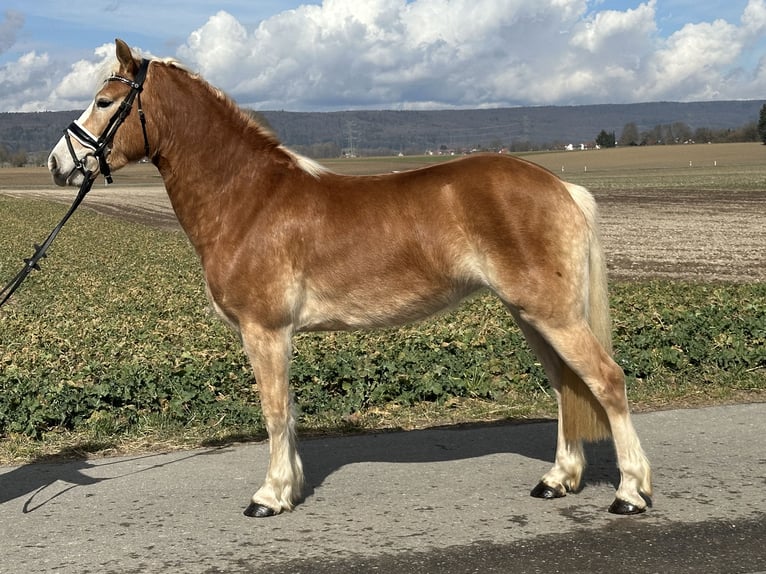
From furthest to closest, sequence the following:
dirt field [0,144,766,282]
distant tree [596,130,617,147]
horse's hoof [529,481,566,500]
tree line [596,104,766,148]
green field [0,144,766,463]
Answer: distant tree [596,130,617,147]
tree line [596,104,766,148]
dirt field [0,144,766,282]
green field [0,144,766,463]
horse's hoof [529,481,566,500]

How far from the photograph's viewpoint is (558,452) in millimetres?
5461

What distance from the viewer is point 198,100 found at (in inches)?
216

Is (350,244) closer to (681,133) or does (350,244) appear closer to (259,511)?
(259,511)

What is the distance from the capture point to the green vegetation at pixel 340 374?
708cm

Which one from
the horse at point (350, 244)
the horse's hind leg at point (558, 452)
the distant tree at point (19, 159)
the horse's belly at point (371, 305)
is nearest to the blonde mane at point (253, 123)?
the horse at point (350, 244)

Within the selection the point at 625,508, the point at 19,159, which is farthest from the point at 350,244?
the point at 19,159

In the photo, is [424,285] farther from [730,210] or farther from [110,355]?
[730,210]

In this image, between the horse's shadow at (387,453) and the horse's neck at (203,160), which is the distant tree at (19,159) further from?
the horse's neck at (203,160)

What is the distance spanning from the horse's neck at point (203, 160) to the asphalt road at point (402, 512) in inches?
64.0

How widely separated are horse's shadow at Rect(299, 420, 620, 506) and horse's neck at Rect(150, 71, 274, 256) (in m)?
1.74

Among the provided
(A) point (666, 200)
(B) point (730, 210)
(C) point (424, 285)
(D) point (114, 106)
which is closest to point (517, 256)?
(C) point (424, 285)

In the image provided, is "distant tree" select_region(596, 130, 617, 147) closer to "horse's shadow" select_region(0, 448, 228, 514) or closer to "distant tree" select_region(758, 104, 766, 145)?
"distant tree" select_region(758, 104, 766, 145)

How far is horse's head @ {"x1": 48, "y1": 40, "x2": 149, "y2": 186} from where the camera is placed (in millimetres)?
5270

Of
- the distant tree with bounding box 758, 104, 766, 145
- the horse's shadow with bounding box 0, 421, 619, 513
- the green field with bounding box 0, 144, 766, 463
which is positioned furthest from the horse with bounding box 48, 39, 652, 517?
the distant tree with bounding box 758, 104, 766, 145
